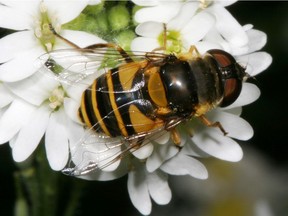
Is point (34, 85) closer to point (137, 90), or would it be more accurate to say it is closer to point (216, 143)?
point (137, 90)

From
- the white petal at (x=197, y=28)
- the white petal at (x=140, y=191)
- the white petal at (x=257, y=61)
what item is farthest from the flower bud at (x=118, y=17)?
the white petal at (x=140, y=191)

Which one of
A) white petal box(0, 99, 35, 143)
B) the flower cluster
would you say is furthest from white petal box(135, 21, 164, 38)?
white petal box(0, 99, 35, 143)

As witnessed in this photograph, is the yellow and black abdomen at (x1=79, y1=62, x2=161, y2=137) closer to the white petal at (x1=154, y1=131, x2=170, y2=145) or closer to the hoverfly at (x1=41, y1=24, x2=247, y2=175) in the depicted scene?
the hoverfly at (x1=41, y1=24, x2=247, y2=175)

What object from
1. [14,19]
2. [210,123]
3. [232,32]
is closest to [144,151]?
[210,123]

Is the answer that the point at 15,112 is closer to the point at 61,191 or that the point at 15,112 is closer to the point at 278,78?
the point at 61,191

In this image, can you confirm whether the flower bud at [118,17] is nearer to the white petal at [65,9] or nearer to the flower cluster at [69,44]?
the flower cluster at [69,44]

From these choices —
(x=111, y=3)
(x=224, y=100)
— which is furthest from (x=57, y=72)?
(x=224, y=100)
